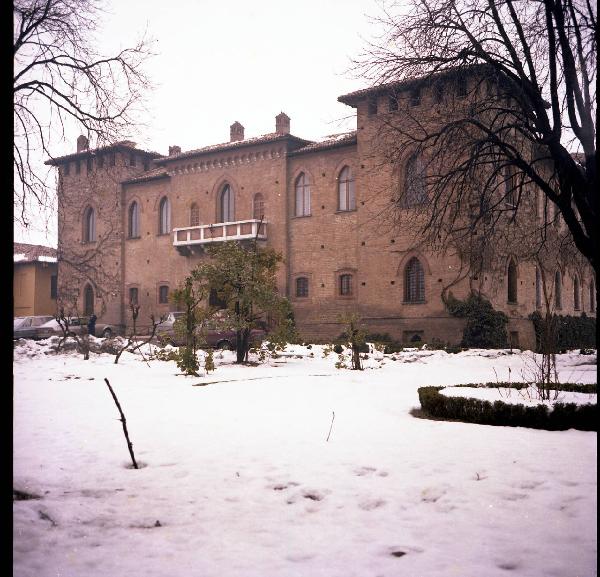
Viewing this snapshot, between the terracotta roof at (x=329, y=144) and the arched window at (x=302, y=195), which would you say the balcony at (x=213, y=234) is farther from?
the terracotta roof at (x=329, y=144)

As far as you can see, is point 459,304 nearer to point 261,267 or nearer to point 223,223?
point 261,267

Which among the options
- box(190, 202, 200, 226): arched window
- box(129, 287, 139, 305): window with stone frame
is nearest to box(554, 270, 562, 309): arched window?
box(190, 202, 200, 226): arched window

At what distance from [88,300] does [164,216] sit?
24.8 ft

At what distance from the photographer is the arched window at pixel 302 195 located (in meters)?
30.6

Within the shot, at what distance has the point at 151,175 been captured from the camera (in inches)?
1451

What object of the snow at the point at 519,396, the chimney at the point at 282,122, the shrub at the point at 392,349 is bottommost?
the shrub at the point at 392,349

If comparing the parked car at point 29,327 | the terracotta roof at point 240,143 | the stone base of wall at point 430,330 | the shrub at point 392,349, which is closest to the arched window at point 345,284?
the stone base of wall at point 430,330

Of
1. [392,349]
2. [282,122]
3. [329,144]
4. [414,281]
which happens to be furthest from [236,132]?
[392,349]

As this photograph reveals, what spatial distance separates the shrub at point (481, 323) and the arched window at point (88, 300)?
23172mm

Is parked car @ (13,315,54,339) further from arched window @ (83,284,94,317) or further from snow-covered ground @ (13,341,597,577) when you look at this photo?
snow-covered ground @ (13,341,597,577)

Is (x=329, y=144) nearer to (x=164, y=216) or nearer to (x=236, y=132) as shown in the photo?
(x=236, y=132)

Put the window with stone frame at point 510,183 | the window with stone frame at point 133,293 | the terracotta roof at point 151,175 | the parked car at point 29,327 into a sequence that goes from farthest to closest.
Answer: the window with stone frame at point 133,293 < the terracotta roof at point 151,175 < the parked car at point 29,327 < the window with stone frame at point 510,183

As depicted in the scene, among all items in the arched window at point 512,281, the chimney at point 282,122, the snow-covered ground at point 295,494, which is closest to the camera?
the snow-covered ground at point 295,494

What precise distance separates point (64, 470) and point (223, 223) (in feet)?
88.9
